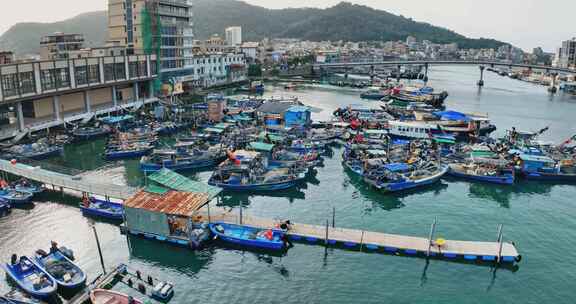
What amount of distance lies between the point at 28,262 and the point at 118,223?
725 centimetres

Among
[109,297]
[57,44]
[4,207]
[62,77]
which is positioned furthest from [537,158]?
[57,44]

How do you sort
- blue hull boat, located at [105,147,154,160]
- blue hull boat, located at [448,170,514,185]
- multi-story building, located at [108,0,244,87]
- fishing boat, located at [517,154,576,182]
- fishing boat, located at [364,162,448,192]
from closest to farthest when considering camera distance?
fishing boat, located at [364,162,448,192] < blue hull boat, located at [448,170,514,185] < fishing boat, located at [517,154,576,182] < blue hull boat, located at [105,147,154,160] < multi-story building, located at [108,0,244,87]

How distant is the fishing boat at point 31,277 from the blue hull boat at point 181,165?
60.4 ft

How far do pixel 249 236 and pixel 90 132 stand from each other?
37.2m

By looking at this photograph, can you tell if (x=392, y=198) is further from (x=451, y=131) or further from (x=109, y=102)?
(x=109, y=102)

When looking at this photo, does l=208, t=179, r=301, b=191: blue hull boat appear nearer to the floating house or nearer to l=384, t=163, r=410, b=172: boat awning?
the floating house

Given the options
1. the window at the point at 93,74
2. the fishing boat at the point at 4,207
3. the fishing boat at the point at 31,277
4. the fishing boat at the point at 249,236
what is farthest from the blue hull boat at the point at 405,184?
the window at the point at 93,74

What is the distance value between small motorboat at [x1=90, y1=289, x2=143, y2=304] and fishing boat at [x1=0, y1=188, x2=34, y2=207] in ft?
55.9

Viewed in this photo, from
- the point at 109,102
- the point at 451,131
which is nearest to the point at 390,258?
the point at 451,131

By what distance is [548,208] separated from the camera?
36.6 metres

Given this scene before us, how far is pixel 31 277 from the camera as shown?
2370cm

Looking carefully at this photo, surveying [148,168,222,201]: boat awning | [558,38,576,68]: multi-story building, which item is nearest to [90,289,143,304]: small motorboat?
[148,168,222,201]: boat awning

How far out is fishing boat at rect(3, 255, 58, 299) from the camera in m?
22.4

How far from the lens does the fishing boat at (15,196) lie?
3372 centimetres
